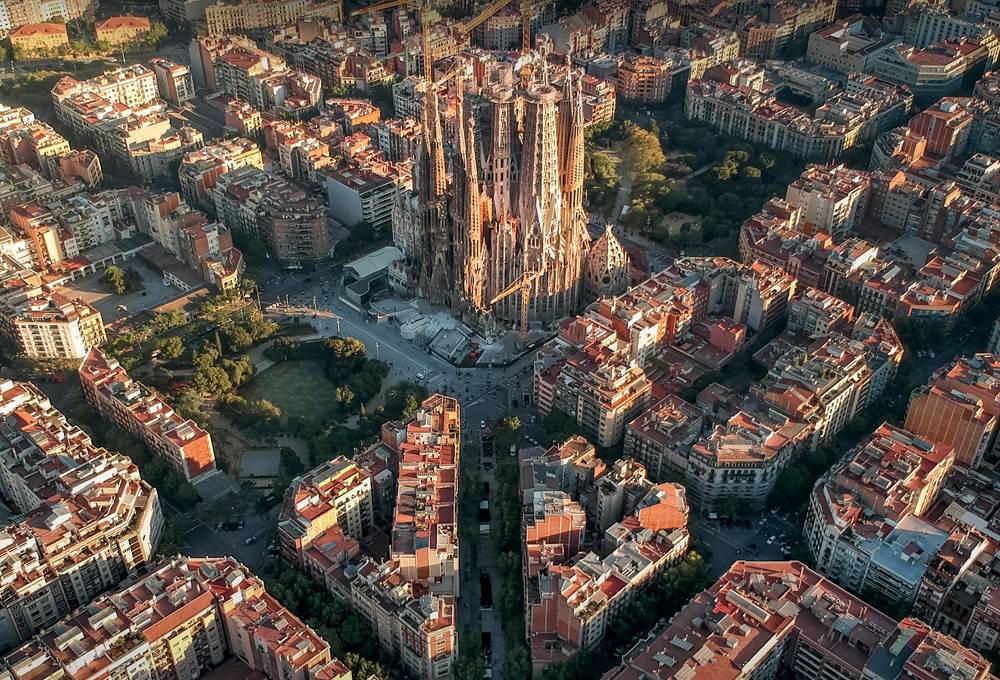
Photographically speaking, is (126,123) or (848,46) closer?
(126,123)

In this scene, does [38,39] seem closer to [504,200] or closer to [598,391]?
[504,200]

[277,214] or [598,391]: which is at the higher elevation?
[277,214]

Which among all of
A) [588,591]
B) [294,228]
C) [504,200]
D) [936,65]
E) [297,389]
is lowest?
[297,389]

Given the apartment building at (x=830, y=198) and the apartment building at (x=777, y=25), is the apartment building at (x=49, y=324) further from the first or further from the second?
the apartment building at (x=777, y=25)

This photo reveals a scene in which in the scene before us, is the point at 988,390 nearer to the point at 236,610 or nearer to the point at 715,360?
the point at 715,360

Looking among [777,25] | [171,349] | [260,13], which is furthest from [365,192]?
[777,25]

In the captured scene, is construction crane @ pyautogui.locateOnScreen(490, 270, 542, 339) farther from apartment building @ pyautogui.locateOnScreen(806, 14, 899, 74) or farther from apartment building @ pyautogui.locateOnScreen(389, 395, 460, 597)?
apartment building @ pyautogui.locateOnScreen(806, 14, 899, 74)

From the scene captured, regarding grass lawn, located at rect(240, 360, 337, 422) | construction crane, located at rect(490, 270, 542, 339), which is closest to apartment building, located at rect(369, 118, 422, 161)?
construction crane, located at rect(490, 270, 542, 339)
